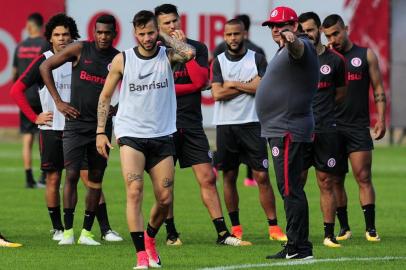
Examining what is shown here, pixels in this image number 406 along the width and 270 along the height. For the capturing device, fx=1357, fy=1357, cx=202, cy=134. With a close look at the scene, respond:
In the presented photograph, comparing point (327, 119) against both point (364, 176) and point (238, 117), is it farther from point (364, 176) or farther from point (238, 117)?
point (238, 117)

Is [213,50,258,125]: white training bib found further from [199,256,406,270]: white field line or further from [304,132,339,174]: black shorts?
[199,256,406,270]: white field line

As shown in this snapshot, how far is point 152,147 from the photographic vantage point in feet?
39.0

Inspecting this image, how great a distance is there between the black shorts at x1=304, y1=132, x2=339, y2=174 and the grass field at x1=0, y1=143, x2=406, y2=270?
0.79m

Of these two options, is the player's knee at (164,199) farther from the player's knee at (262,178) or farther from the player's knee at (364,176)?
the player's knee at (364,176)

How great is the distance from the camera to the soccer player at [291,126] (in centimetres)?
1204

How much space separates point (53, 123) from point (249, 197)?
20.2ft

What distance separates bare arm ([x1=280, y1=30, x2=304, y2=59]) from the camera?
1125 cm

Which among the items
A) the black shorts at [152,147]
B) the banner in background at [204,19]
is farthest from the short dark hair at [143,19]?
the banner in background at [204,19]

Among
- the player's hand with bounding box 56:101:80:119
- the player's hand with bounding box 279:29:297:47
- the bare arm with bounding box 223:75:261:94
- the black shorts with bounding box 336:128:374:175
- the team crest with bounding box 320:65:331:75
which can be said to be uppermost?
the player's hand with bounding box 279:29:297:47

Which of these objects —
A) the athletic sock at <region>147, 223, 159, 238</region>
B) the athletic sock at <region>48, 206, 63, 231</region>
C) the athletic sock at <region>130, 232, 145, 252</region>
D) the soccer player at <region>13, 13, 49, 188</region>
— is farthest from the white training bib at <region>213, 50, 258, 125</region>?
the soccer player at <region>13, 13, 49, 188</region>

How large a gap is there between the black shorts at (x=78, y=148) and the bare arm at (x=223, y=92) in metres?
1.43

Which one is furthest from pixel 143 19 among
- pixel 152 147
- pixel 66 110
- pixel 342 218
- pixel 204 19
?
pixel 204 19

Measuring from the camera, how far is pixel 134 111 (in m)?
11.8

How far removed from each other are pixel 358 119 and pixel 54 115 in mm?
3240
